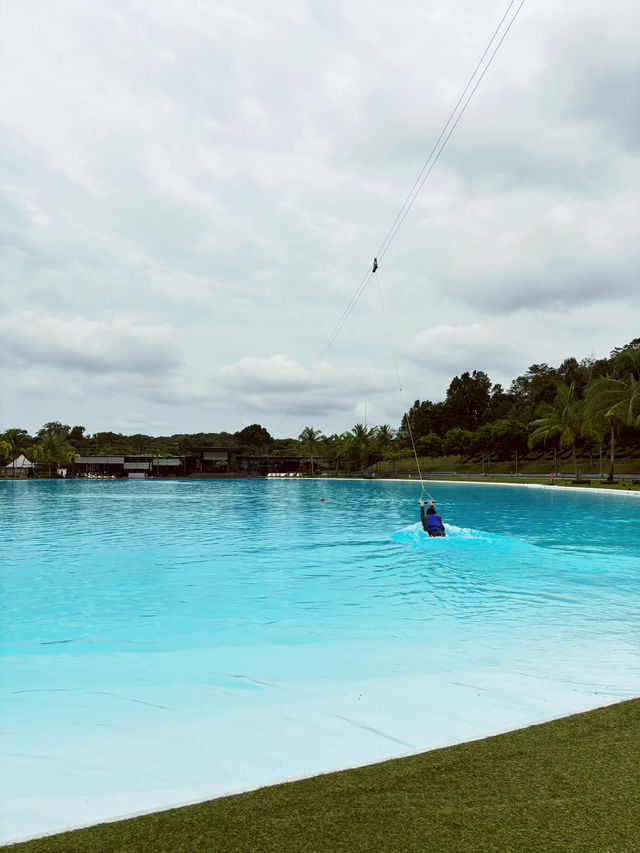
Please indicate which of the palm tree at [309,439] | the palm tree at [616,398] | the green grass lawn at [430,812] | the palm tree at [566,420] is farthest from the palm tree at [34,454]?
the green grass lawn at [430,812]

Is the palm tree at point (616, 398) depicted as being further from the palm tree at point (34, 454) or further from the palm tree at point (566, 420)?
the palm tree at point (34, 454)

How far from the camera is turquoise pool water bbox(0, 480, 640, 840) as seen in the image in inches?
189

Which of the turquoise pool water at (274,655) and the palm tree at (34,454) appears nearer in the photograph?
the turquoise pool water at (274,655)

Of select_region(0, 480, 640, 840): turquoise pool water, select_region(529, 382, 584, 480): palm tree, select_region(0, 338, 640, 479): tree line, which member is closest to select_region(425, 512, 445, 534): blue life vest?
select_region(0, 480, 640, 840): turquoise pool water

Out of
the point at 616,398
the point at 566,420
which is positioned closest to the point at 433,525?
the point at 616,398

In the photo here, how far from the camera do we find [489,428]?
77.5m

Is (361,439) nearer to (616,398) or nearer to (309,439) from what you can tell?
(309,439)

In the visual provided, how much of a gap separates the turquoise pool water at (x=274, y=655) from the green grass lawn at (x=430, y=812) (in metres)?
0.64

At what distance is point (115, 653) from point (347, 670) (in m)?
3.74

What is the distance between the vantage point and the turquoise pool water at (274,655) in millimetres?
4809

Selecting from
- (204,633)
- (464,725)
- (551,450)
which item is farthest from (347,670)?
(551,450)

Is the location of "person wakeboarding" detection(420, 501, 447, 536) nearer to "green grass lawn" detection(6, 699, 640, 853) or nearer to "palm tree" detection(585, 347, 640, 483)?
"green grass lawn" detection(6, 699, 640, 853)

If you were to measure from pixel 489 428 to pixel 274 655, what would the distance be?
2895 inches

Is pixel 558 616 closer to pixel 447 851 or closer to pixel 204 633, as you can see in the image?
pixel 204 633
